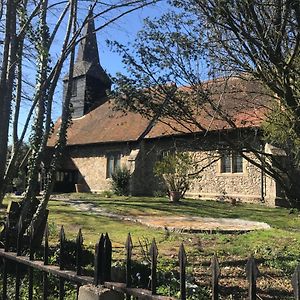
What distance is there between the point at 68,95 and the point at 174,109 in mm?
1652

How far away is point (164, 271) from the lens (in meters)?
5.32

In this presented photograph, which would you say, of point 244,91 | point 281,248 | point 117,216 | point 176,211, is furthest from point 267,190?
point 244,91

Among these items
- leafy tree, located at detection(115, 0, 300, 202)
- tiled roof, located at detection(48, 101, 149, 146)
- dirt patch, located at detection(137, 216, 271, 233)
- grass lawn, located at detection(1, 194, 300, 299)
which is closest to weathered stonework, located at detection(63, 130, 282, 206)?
tiled roof, located at detection(48, 101, 149, 146)

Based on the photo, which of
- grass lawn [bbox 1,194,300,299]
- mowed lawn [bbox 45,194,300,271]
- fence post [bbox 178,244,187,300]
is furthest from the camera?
mowed lawn [bbox 45,194,300,271]

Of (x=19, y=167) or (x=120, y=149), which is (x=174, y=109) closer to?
(x=19, y=167)

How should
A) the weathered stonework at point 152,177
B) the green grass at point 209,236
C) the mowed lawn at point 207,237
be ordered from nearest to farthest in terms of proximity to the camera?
the mowed lawn at point 207,237, the green grass at point 209,236, the weathered stonework at point 152,177

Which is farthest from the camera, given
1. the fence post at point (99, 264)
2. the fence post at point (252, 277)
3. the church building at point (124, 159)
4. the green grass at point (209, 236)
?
the church building at point (124, 159)

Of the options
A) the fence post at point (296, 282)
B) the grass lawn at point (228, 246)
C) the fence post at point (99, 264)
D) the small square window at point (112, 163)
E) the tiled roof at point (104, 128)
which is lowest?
the grass lawn at point (228, 246)

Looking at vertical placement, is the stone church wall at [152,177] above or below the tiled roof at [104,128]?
below

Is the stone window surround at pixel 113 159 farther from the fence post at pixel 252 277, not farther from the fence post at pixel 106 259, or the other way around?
the fence post at pixel 252 277

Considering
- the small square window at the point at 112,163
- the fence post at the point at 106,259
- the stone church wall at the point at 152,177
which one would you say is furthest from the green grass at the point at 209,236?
the small square window at the point at 112,163

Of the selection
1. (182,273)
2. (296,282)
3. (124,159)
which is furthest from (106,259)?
(124,159)

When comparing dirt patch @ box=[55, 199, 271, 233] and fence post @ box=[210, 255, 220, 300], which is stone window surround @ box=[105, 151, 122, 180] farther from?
fence post @ box=[210, 255, 220, 300]

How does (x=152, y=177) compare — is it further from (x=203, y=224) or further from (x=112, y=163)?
(x=203, y=224)
